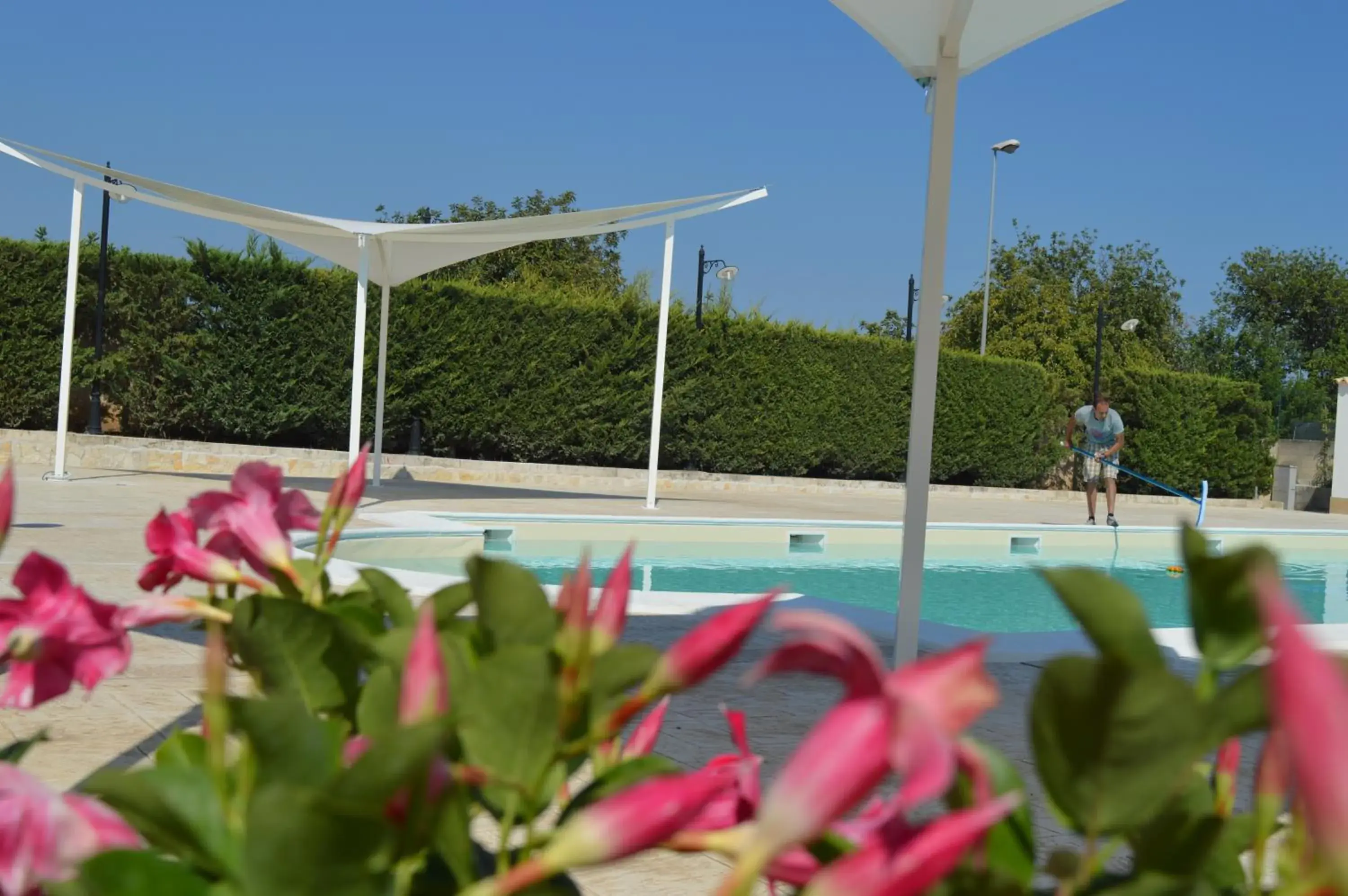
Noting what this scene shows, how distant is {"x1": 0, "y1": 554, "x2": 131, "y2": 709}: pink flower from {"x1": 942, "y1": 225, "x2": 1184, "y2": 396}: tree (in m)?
24.3

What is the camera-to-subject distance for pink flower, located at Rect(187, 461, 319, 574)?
0.59m

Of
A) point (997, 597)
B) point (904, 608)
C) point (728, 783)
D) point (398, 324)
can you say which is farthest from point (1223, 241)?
point (728, 783)

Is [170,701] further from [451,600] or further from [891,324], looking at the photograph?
[891,324]

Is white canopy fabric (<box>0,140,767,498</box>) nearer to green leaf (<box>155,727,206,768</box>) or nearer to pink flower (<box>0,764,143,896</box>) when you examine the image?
green leaf (<box>155,727,206,768</box>)

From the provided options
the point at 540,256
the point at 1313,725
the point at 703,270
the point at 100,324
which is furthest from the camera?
the point at 540,256

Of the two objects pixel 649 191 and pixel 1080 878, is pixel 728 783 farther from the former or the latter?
pixel 649 191

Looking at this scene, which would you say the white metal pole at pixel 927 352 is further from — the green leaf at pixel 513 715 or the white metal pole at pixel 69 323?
the white metal pole at pixel 69 323

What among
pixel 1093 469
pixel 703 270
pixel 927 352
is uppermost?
pixel 703 270

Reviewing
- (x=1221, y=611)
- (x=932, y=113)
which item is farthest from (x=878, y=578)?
(x=1221, y=611)

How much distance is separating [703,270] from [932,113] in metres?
13.9

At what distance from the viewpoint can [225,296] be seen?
1476 centimetres

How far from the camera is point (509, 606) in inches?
18.5

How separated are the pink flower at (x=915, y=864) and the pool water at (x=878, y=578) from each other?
658 centimetres

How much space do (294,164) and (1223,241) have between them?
110 feet
